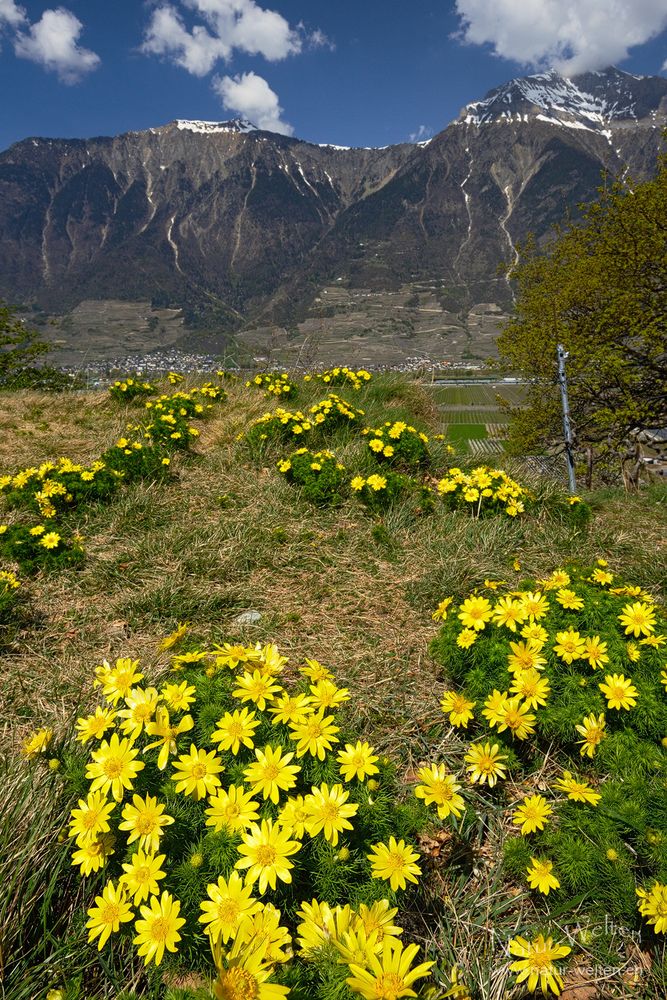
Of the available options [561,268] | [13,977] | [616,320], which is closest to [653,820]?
[13,977]

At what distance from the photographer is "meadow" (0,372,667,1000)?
148cm

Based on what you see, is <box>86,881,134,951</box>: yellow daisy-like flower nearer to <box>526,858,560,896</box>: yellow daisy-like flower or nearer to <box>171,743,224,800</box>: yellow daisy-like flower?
<box>171,743,224,800</box>: yellow daisy-like flower

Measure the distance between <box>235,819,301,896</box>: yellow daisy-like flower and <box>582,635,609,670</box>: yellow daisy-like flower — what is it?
5.50 ft

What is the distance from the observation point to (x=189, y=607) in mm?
3447

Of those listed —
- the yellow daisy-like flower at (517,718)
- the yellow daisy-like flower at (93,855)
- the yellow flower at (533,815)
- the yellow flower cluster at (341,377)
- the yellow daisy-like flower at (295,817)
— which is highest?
the yellow flower cluster at (341,377)

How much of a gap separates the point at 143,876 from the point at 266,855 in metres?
0.40

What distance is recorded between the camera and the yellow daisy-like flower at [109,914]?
1.42m

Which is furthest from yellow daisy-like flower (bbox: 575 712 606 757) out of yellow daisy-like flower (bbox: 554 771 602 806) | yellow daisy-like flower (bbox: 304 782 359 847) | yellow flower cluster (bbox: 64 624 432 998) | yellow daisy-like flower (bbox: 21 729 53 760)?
yellow daisy-like flower (bbox: 21 729 53 760)

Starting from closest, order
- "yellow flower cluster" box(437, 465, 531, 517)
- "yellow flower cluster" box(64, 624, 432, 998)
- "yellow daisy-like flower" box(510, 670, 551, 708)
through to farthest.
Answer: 1. "yellow flower cluster" box(64, 624, 432, 998)
2. "yellow daisy-like flower" box(510, 670, 551, 708)
3. "yellow flower cluster" box(437, 465, 531, 517)

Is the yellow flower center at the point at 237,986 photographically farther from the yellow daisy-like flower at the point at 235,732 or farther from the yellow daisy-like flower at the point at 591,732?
the yellow daisy-like flower at the point at 591,732

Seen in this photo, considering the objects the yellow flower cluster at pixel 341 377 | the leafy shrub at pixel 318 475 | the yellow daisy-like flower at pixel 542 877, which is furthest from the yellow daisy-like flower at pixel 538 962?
the yellow flower cluster at pixel 341 377

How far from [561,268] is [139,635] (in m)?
18.3

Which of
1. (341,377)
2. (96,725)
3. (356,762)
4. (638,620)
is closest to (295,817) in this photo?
(356,762)

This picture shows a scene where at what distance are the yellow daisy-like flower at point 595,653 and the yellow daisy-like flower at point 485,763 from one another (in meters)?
0.66
